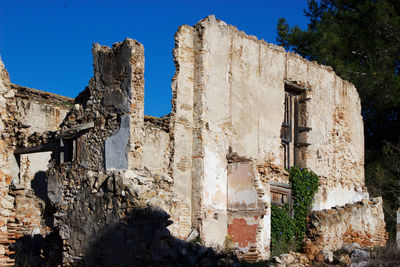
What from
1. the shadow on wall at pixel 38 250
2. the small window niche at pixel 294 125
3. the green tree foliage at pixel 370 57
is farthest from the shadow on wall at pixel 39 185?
the green tree foliage at pixel 370 57

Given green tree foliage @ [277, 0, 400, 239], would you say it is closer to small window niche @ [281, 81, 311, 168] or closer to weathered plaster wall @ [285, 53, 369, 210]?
weathered plaster wall @ [285, 53, 369, 210]

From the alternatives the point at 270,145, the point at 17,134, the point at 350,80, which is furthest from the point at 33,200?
the point at 350,80

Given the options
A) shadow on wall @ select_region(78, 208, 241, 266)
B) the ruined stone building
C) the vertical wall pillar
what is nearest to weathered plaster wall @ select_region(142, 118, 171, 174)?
the ruined stone building

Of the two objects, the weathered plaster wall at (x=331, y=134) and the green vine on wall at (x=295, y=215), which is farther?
the weathered plaster wall at (x=331, y=134)

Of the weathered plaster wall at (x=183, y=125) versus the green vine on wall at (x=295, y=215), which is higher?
the weathered plaster wall at (x=183, y=125)

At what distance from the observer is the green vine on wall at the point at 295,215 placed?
15.0 meters

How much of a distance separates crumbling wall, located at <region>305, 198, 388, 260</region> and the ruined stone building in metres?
0.04

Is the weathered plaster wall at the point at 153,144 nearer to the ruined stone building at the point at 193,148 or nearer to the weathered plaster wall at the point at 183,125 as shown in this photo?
the ruined stone building at the point at 193,148

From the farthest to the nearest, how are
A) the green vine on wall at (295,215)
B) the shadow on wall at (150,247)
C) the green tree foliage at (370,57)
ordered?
the green tree foliage at (370,57) → the green vine on wall at (295,215) → the shadow on wall at (150,247)

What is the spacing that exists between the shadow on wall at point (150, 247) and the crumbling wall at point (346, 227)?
5.85 m

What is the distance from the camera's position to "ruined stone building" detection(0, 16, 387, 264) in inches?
474

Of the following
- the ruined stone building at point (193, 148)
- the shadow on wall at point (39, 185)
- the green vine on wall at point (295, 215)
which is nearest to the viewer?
the ruined stone building at point (193, 148)

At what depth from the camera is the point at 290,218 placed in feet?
51.3

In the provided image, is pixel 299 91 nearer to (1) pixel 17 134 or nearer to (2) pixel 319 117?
(2) pixel 319 117
